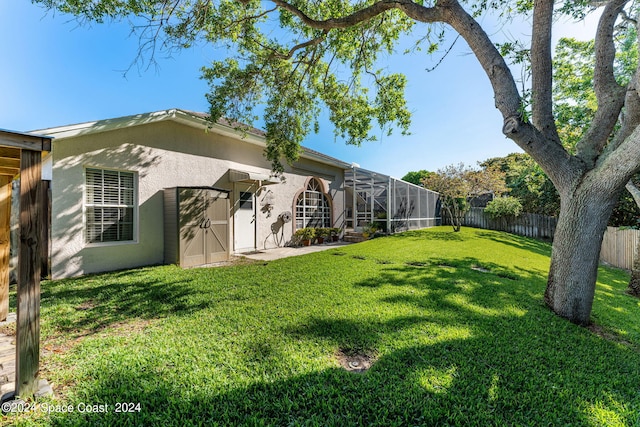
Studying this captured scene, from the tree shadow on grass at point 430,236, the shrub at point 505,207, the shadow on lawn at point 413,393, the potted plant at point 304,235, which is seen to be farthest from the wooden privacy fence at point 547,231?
the potted plant at point 304,235

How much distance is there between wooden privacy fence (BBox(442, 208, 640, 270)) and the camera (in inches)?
404

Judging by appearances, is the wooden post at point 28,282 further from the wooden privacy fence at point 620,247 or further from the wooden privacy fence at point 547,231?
the wooden privacy fence at point 620,247

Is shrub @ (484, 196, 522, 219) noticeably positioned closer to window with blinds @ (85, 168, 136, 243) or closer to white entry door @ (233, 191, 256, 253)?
white entry door @ (233, 191, 256, 253)

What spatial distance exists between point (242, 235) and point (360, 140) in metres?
6.11

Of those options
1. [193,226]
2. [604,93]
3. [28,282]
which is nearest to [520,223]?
[604,93]

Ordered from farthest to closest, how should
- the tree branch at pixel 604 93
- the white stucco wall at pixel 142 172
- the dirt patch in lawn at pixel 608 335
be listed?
the white stucco wall at pixel 142 172 → the tree branch at pixel 604 93 → the dirt patch in lawn at pixel 608 335

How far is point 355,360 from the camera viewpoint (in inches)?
111

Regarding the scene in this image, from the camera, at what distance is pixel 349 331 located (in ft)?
11.3

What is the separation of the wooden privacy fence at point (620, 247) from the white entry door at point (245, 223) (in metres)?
14.9

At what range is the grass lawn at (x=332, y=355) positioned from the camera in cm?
209

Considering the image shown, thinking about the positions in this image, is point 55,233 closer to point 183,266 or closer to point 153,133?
point 183,266

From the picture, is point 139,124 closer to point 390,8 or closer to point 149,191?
point 149,191

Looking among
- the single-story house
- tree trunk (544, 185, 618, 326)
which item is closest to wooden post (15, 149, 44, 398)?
the single-story house

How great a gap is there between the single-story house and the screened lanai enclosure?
655 centimetres
